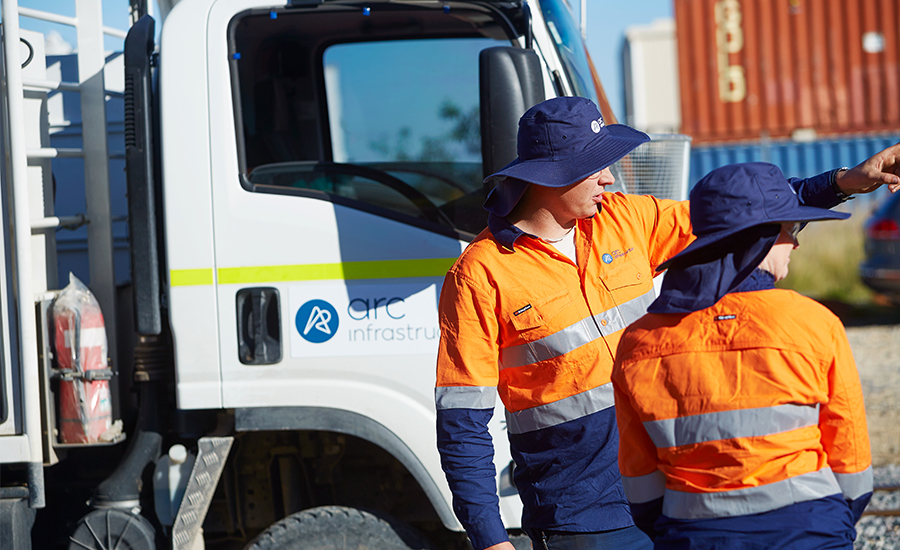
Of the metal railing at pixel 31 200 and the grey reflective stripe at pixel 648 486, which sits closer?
the grey reflective stripe at pixel 648 486

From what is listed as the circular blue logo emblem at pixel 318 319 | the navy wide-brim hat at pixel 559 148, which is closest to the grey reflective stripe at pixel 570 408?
the navy wide-brim hat at pixel 559 148

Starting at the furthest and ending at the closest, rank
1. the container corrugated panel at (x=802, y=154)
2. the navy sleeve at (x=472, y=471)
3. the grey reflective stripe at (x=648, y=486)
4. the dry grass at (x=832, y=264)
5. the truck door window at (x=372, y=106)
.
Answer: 1. the container corrugated panel at (x=802, y=154)
2. the dry grass at (x=832, y=264)
3. the truck door window at (x=372, y=106)
4. the navy sleeve at (x=472, y=471)
5. the grey reflective stripe at (x=648, y=486)

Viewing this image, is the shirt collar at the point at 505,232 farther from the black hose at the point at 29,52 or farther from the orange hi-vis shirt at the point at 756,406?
the black hose at the point at 29,52

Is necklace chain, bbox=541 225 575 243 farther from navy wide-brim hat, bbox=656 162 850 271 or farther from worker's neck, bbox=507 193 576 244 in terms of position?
navy wide-brim hat, bbox=656 162 850 271

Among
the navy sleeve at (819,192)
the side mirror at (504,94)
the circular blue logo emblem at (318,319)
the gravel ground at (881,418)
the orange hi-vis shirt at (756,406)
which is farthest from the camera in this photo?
the gravel ground at (881,418)

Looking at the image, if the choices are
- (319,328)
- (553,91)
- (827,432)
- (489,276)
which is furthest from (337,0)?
(827,432)

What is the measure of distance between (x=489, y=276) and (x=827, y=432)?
811mm

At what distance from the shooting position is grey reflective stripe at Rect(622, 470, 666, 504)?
5.35 ft

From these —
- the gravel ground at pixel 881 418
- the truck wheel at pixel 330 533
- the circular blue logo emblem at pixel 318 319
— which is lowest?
the gravel ground at pixel 881 418

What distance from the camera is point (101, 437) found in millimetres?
2771

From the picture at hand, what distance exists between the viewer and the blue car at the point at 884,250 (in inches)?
349

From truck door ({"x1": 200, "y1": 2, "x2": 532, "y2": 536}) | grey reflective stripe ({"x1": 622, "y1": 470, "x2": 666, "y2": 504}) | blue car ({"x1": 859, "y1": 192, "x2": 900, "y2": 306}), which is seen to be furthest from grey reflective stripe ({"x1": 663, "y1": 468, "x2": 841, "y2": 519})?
blue car ({"x1": 859, "y1": 192, "x2": 900, "y2": 306})

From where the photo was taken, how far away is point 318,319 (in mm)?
2594

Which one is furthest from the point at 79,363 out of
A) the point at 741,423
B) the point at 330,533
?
the point at 741,423
